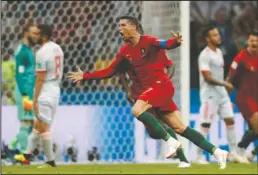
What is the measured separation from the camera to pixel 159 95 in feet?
28.7

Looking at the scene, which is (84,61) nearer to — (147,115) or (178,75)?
(178,75)

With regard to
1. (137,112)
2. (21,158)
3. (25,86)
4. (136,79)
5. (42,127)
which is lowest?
(21,158)

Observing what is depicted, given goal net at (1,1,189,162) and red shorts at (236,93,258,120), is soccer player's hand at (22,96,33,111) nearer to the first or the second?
goal net at (1,1,189,162)

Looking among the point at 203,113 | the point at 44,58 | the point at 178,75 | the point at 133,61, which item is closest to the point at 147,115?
the point at 133,61

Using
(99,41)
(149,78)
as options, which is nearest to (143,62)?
(149,78)

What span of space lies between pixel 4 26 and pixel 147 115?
20.5 feet

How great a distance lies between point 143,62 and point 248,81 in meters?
4.61

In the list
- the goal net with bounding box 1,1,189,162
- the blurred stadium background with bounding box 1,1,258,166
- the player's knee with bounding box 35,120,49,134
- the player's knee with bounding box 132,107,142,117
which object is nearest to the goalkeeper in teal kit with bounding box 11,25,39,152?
the player's knee with bounding box 35,120,49,134

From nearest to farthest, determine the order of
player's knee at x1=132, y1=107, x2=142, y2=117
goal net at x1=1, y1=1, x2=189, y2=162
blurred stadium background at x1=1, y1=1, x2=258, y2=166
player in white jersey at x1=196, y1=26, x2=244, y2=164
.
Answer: player's knee at x1=132, y1=107, x2=142, y2=117 → player in white jersey at x1=196, y1=26, x2=244, y2=164 → blurred stadium background at x1=1, y1=1, x2=258, y2=166 → goal net at x1=1, y1=1, x2=189, y2=162

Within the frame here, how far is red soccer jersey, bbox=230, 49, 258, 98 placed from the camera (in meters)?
12.9

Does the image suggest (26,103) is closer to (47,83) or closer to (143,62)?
(47,83)

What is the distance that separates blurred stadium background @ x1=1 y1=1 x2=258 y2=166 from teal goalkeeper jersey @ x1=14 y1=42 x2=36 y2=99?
1318 mm

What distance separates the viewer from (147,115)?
27.7 feet

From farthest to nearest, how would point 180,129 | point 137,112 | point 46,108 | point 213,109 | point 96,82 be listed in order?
point 96,82, point 213,109, point 46,108, point 180,129, point 137,112
